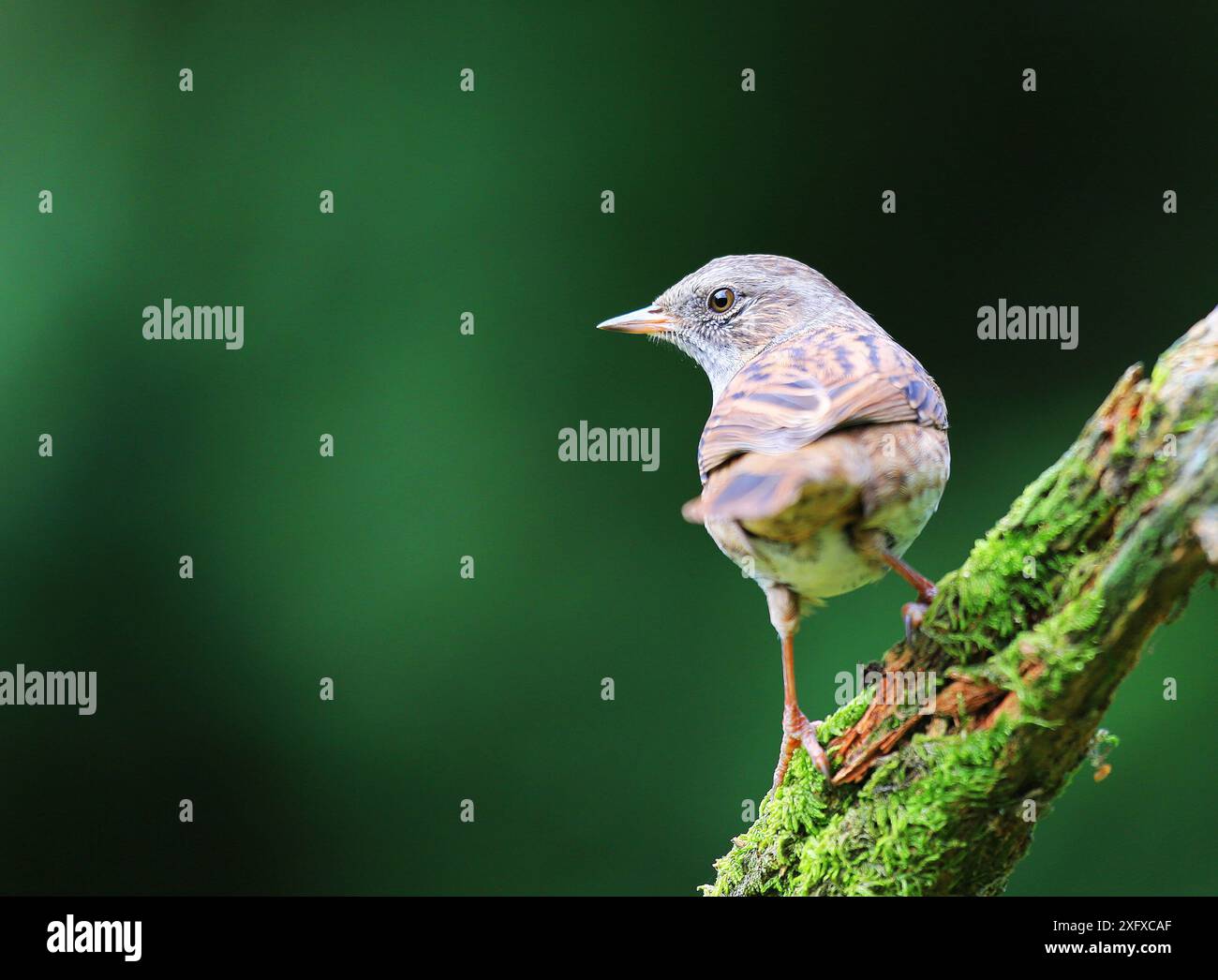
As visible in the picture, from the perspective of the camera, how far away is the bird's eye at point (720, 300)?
397 centimetres

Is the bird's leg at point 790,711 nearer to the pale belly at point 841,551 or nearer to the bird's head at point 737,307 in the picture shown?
the pale belly at point 841,551

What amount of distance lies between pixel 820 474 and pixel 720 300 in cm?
150

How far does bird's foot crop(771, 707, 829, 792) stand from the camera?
8.82 ft

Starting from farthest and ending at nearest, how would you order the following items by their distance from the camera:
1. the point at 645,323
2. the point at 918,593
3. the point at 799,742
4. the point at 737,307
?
the point at 645,323
the point at 737,307
the point at 799,742
the point at 918,593

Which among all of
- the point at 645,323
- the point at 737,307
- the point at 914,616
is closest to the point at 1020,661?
the point at 914,616

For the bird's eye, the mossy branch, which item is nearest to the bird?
the mossy branch

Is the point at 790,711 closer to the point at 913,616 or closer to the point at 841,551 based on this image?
the point at 841,551

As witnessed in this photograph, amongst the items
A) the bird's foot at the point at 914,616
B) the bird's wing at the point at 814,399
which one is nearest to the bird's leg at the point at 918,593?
the bird's foot at the point at 914,616

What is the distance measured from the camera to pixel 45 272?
220 inches

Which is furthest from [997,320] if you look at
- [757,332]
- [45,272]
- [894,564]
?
[45,272]

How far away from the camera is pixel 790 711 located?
114 inches

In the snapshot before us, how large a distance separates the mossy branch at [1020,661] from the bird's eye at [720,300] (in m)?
1.64

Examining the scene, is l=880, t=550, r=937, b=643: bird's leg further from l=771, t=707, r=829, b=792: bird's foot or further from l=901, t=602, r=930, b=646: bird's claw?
l=771, t=707, r=829, b=792: bird's foot

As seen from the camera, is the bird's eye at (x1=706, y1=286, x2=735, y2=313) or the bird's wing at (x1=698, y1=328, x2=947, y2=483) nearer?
the bird's wing at (x1=698, y1=328, x2=947, y2=483)
